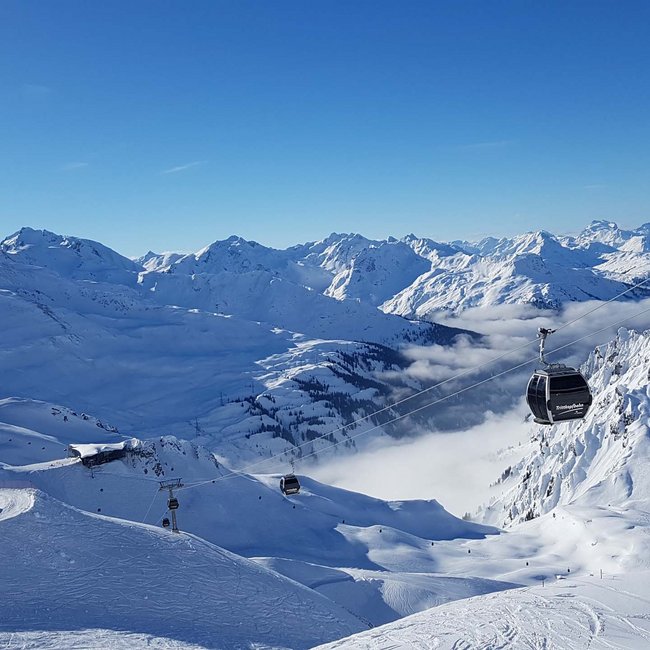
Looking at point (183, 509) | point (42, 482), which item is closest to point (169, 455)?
point (183, 509)

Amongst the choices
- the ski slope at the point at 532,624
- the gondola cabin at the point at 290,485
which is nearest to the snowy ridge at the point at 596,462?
the gondola cabin at the point at 290,485

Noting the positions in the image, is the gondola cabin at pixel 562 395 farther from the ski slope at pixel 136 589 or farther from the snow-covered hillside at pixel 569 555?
the ski slope at pixel 136 589

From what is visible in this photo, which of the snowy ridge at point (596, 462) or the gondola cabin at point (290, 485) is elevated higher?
the gondola cabin at point (290, 485)

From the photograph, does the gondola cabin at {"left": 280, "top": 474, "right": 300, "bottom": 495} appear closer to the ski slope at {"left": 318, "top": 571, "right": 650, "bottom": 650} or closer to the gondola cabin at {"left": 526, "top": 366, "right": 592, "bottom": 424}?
the ski slope at {"left": 318, "top": 571, "right": 650, "bottom": 650}

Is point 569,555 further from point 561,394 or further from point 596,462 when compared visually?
point 596,462

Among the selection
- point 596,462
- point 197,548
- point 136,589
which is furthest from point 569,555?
point 596,462

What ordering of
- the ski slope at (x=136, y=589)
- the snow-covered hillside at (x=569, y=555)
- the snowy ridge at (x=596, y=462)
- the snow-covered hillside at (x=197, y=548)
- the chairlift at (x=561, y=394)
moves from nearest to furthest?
1. the chairlift at (x=561, y=394)
2. the snow-covered hillside at (x=569, y=555)
3. the ski slope at (x=136, y=589)
4. the snow-covered hillside at (x=197, y=548)
5. the snowy ridge at (x=596, y=462)

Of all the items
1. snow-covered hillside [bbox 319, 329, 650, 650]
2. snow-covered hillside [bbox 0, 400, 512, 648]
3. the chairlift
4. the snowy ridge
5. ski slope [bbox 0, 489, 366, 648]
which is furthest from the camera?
the snowy ridge

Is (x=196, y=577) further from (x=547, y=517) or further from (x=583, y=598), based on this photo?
(x=547, y=517)

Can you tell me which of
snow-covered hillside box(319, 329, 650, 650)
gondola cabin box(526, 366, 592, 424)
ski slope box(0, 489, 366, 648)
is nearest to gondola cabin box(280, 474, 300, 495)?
ski slope box(0, 489, 366, 648)
